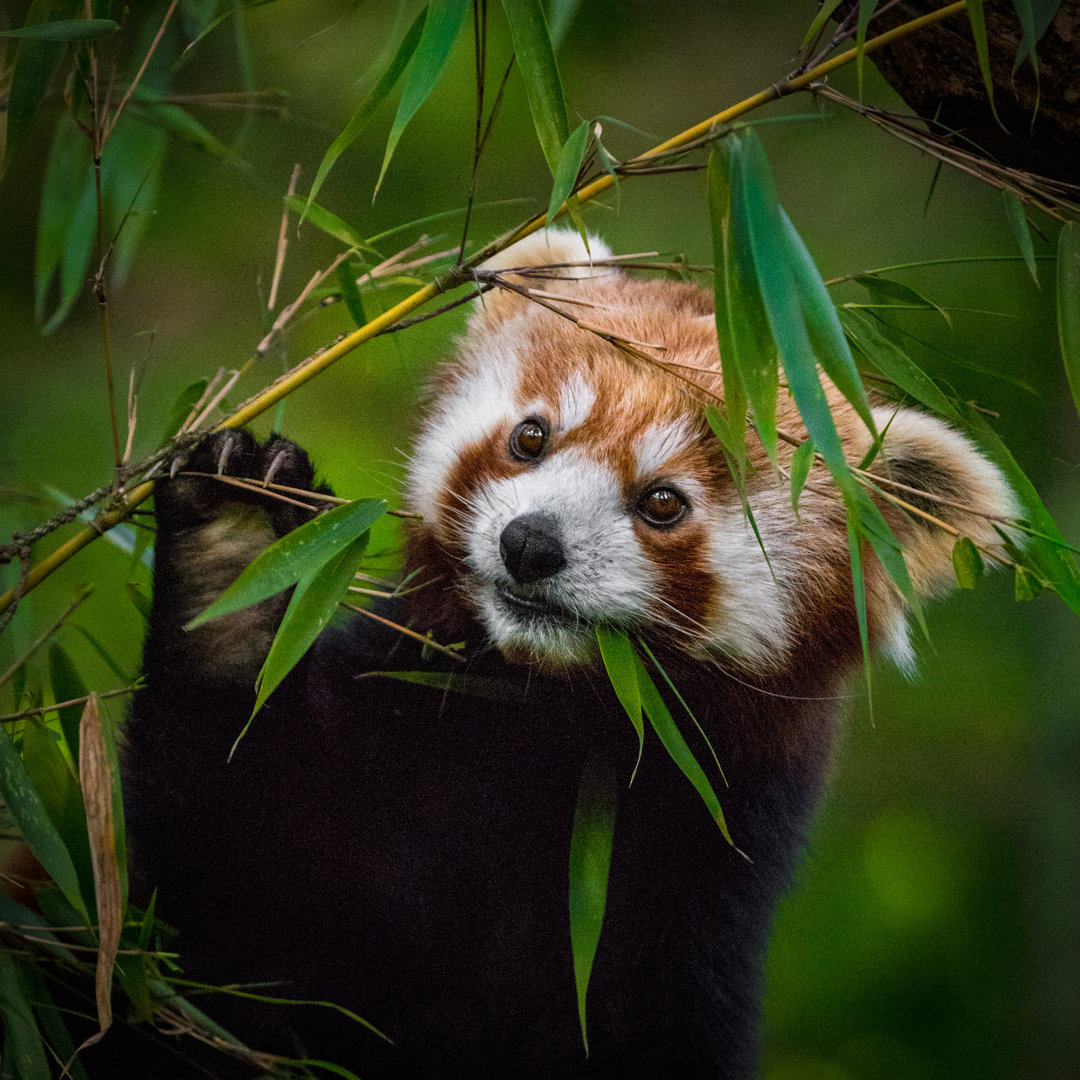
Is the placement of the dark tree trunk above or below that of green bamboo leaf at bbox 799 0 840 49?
above

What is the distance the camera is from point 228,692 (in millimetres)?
1525

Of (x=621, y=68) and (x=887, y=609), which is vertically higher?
(x=621, y=68)

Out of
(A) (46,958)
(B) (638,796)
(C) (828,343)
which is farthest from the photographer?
(B) (638,796)

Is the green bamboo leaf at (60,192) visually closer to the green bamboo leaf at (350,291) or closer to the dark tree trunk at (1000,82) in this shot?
the green bamboo leaf at (350,291)

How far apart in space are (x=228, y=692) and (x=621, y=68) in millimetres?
2101

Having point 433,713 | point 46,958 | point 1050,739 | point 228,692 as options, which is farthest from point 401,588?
point 1050,739

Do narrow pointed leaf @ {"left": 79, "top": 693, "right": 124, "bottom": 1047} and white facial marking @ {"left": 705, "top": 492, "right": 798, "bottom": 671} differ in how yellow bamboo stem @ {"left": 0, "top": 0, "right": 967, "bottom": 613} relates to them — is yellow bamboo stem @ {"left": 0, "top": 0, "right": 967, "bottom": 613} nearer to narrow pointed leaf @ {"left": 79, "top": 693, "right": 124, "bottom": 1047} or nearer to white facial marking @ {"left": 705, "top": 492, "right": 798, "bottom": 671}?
narrow pointed leaf @ {"left": 79, "top": 693, "right": 124, "bottom": 1047}

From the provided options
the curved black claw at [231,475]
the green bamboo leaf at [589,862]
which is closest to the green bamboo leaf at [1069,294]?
the green bamboo leaf at [589,862]

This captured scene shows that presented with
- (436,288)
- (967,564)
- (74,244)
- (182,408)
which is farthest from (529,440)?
(74,244)

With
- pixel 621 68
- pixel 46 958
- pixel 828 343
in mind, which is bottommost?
pixel 46 958

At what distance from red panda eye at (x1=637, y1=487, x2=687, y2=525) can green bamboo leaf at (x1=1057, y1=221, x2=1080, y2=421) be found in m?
0.56

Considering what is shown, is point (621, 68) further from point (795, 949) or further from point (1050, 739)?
point (795, 949)

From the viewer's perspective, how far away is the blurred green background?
2592mm

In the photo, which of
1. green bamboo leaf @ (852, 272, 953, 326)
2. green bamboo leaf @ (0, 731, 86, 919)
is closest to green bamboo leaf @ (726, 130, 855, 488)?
green bamboo leaf @ (852, 272, 953, 326)
